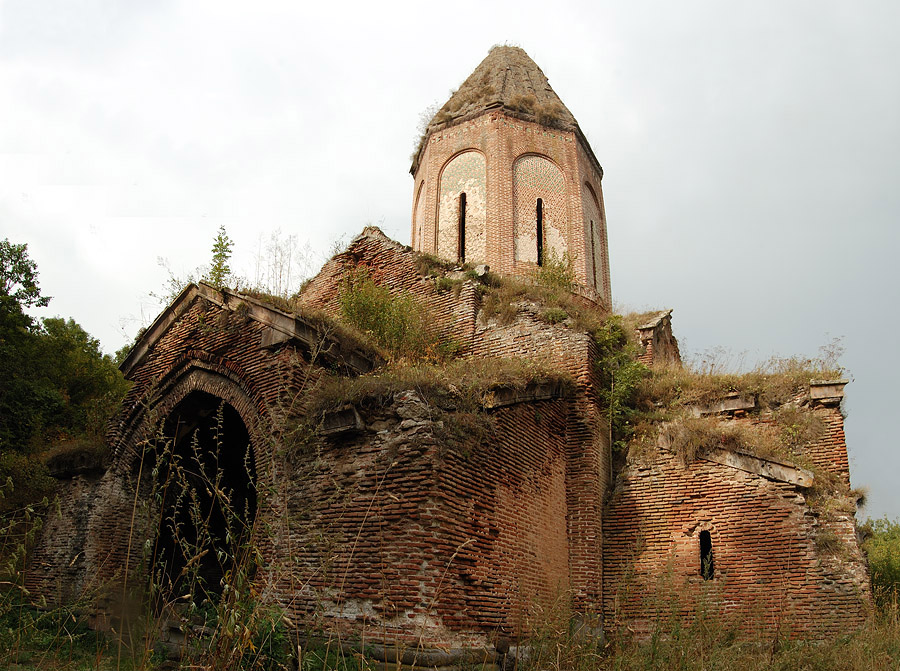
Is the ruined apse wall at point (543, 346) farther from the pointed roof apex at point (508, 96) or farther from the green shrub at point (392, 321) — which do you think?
the pointed roof apex at point (508, 96)

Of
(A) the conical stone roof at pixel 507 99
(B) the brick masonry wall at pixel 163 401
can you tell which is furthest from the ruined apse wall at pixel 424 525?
(A) the conical stone roof at pixel 507 99

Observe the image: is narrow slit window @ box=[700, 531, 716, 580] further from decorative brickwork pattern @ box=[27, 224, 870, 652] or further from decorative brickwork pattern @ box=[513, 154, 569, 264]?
decorative brickwork pattern @ box=[513, 154, 569, 264]

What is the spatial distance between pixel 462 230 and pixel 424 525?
9337 mm

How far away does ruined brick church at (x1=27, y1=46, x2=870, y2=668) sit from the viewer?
6.96 metres

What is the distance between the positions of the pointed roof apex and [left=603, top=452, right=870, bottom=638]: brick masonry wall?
9.48 metres

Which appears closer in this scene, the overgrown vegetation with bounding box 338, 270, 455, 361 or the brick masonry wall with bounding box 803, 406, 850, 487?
the brick masonry wall with bounding box 803, 406, 850, 487

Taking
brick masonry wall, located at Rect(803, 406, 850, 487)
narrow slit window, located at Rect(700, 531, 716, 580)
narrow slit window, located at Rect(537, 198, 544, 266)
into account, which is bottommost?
narrow slit window, located at Rect(700, 531, 716, 580)

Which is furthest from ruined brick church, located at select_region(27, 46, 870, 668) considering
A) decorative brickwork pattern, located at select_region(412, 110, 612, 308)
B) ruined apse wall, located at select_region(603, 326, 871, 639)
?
decorative brickwork pattern, located at select_region(412, 110, 612, 308)

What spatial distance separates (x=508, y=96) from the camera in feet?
53.8

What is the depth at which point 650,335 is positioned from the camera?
12.4 m

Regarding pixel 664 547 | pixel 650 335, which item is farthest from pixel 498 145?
pixel 664 547

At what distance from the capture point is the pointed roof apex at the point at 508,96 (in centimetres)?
1611

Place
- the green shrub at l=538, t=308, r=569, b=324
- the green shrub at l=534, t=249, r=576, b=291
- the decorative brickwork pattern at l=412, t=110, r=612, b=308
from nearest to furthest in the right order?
the green shrub at l=538, t=308, r=569, b=324 → the green shrub at l=534, t=249, r=576, b=291 → the decorative brickwork pattern at l=412, t=110, r=612, b=308

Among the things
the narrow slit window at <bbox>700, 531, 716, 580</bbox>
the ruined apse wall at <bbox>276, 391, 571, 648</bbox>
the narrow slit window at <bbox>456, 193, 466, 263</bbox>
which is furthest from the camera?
the narrow slit window at <bbox>456, 193, 466, 263</bbox>
